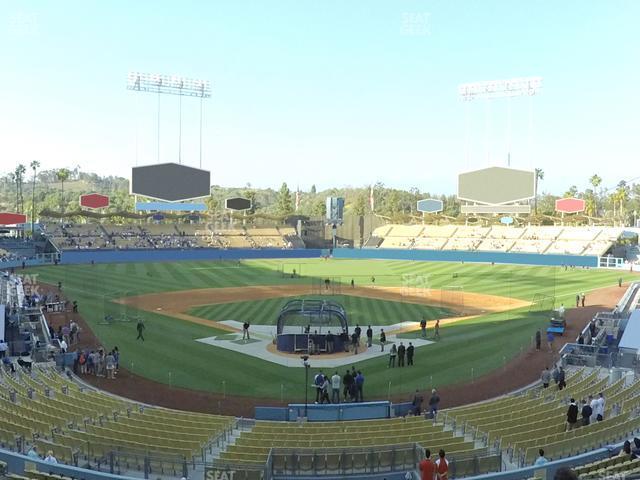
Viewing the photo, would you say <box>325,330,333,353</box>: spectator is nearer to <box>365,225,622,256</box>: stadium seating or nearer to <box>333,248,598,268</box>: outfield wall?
<box>333,248,598,268</box>: outfield wall

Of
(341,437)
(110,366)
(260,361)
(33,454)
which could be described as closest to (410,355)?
(260,361)

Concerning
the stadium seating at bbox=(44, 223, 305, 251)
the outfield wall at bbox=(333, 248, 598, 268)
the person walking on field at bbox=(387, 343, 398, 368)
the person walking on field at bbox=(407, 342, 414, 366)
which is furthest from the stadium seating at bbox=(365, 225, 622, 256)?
the person walking on field at bbox=(387, 343, 398, 368)

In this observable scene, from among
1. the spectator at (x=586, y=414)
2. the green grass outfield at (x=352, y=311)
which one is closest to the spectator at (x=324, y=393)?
the spectator at (x=586, y=414)

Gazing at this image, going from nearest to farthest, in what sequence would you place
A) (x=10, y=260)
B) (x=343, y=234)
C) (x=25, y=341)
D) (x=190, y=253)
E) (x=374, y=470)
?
(x=374, y=470) < (x=25, y=341) < (x=10, y=260) < (x=190, y=253) < (x=343, y=234)

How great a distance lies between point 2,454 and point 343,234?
105 metres

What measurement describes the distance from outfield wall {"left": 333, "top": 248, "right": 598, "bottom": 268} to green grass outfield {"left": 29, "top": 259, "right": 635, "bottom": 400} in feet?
17.1

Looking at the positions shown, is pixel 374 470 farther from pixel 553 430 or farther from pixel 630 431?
pixel 630 431

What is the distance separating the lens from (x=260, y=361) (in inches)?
1082

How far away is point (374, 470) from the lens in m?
13.1

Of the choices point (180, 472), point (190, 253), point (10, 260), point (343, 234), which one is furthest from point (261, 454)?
point (343, 234)

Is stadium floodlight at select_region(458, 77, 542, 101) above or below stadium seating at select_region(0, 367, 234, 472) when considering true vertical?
above

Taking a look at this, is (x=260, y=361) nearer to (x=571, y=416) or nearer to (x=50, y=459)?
(x=50, y=459)

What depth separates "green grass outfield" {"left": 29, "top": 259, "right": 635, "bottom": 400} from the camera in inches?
979

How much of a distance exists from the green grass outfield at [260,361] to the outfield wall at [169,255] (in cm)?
636
